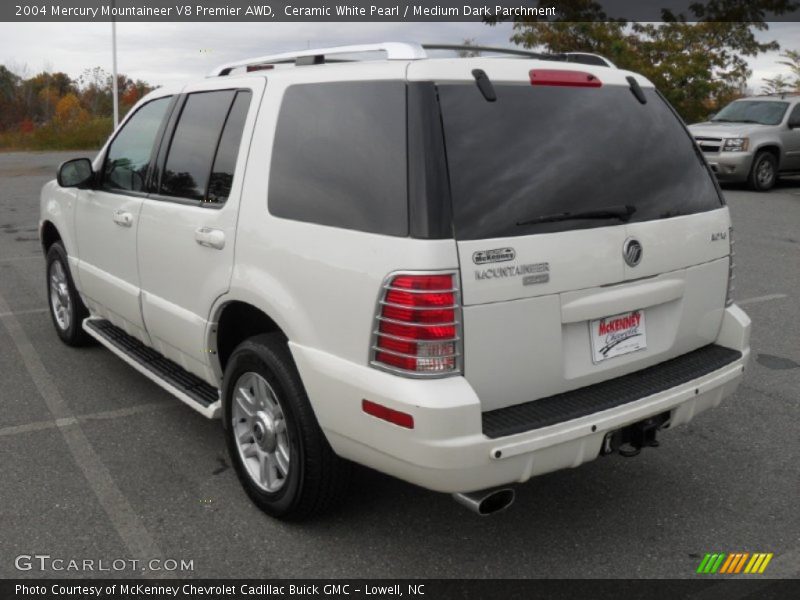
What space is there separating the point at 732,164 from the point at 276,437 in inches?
547

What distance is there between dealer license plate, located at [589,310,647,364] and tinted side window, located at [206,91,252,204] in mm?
1696

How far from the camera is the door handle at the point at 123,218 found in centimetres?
432

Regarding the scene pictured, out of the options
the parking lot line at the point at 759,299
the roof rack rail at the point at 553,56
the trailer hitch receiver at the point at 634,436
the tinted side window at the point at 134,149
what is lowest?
→ the parking lot line at the point at 759,299

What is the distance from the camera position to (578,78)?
316 cm

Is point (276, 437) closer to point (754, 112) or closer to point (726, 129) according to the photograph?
point (726, 129)

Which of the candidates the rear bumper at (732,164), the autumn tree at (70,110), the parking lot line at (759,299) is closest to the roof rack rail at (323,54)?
the parking lot line at (759,299)

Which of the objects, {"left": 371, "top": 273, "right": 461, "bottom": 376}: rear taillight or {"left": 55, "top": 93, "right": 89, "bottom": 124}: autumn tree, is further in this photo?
{"left": 55, "top": 93, "right": 89, "bottom": 124}: autumn tree

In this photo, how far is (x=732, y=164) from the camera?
15.0m

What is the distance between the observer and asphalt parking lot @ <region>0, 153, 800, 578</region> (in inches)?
124

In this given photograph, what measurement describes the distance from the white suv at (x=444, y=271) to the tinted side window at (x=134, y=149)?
605 mm

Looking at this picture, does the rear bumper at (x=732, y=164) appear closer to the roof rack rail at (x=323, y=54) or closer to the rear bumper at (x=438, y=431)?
the roof rack rail at (x=323, y=54)

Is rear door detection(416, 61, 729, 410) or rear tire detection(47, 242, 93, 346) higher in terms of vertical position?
rear door detection(416, 61, 729, 410)

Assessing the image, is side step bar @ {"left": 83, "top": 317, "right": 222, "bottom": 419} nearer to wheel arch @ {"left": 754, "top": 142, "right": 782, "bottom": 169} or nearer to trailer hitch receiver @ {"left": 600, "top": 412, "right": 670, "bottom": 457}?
trailer hitch receiver @ {"left": 600, "top": 412, "right": 670, "bottom": 457}

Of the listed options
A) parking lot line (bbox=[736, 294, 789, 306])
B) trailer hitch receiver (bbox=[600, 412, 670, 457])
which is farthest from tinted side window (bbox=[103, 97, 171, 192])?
parking lot line (bbox=[736, 294, 789, 306])
